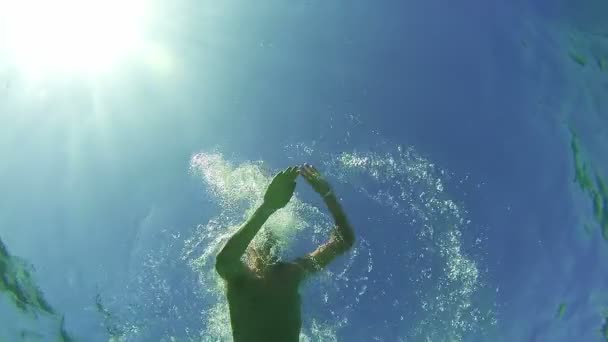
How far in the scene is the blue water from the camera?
10.5m

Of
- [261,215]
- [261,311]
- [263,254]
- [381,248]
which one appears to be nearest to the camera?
[261,215]

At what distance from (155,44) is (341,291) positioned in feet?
23.1

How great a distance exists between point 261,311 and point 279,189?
1.01 metres

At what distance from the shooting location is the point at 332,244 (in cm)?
459

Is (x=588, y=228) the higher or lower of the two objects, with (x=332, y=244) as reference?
lower

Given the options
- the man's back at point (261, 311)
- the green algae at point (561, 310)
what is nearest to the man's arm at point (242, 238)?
the man's back at point (261, 311)

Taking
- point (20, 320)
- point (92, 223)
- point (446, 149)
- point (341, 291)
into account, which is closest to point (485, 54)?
point (446, 149)

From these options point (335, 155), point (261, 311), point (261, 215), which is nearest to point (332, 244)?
point (261, 311)

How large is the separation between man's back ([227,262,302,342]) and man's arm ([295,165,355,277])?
351mm

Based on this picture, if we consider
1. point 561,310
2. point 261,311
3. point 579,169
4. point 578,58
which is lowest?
point 561,310

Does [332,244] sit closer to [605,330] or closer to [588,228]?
[588,228]

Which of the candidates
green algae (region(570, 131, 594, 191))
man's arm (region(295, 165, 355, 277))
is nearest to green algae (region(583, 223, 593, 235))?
green algae (region(570, 131, 594, 191))

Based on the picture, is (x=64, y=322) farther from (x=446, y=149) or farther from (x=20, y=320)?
(x=446, y=149)

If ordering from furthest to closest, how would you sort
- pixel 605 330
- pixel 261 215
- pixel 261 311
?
1. pixel 605 330
2. pixel 261 311
3. pixel 261 215
